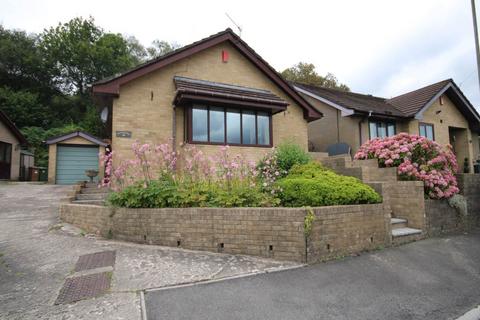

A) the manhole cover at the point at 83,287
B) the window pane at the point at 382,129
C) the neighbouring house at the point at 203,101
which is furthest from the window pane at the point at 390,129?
the manhole cover at the point at 83,287

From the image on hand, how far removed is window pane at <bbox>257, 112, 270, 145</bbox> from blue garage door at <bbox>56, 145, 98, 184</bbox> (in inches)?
339

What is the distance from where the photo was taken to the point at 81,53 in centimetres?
3200

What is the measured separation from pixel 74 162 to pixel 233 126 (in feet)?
28.7

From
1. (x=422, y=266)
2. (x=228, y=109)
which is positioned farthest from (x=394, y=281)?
(x=228, y=109)

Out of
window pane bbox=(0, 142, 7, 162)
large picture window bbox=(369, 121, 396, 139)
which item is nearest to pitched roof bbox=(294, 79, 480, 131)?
large picture window bbox=(369, 121, 396, 139)

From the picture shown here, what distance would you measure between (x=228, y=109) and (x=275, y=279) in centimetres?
772

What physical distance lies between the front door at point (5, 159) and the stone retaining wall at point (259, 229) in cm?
1820

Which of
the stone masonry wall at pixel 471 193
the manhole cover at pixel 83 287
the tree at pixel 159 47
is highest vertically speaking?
the tree at pixel 159 47

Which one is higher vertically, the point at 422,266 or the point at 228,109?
the point at 228,109

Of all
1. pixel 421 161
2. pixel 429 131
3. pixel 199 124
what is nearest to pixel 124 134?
pixel 199 124

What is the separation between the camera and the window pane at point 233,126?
34.6 ft

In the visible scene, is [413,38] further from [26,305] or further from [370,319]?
[26,305]

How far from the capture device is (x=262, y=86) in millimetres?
12375

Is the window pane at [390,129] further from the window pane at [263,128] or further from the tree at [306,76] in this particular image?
the tree at [306,76]
